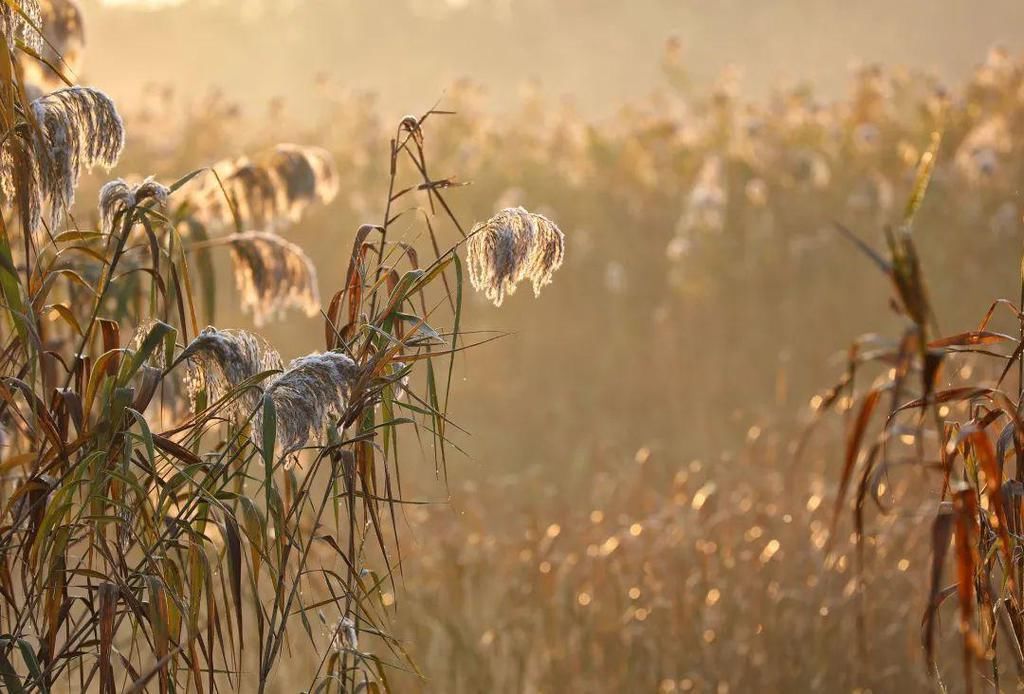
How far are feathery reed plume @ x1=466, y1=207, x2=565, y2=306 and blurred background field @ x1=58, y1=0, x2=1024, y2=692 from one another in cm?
102

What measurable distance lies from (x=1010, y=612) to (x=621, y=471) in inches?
125

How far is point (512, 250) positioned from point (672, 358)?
16.1 ft

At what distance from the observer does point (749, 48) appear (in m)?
23.4

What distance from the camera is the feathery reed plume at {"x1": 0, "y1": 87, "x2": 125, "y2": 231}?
4.63 feet

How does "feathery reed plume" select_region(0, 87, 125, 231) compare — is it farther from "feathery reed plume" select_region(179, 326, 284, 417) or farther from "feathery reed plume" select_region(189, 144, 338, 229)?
"feathery reed plume" select_region(189, 144, 338, 229)

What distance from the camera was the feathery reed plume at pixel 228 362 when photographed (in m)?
1.37

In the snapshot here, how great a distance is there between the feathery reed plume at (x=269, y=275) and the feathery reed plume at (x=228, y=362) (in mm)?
363

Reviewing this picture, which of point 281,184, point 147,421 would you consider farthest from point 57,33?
point 147,421

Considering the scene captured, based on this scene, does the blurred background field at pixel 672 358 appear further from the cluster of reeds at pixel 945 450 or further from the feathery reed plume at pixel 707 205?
the cluster of reeds at pixel 945 450

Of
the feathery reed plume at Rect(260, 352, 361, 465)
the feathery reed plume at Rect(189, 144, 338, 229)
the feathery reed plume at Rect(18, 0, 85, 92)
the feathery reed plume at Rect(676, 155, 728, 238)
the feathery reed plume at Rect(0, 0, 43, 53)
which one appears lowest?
the feathery reed plume at Rect(260, 352, 361, 465)

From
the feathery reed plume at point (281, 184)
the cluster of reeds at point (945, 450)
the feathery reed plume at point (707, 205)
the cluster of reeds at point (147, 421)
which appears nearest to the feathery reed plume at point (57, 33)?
the feathery reed plume at point (281, 184)

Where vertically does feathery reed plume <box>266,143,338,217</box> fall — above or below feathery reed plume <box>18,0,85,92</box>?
below

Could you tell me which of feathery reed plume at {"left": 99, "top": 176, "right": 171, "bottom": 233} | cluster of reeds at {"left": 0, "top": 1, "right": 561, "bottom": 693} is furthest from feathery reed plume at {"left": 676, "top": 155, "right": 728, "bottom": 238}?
feathery reed plume at {"left": 99, "top": 176, "right": 171, "bottom": 233}

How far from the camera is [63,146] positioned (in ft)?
4.66
